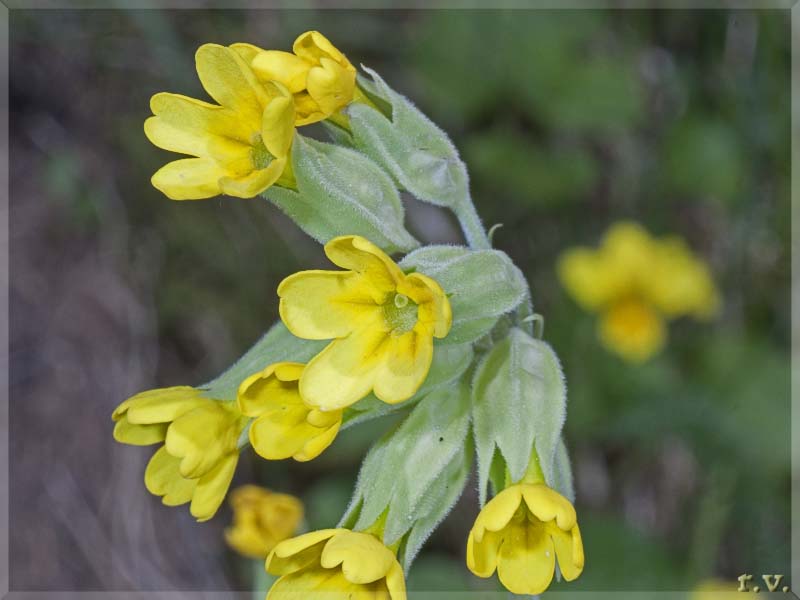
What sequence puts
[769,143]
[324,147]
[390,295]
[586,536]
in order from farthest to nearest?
[769,143] < [586,536] < [324,147] < [390,295]

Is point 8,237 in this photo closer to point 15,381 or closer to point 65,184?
point 65,184

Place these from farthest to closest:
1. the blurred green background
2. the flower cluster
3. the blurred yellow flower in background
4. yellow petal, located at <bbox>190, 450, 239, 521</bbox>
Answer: the blurred yellow flower in background < the blurred green background < yellow petal, located at <bbox>190, 450, 239, 521</bbox> < the flower cluster

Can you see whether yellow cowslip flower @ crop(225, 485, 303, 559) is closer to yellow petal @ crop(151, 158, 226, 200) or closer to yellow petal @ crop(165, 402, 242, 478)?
yellow petal @ crop(165, 402, 242, 478)

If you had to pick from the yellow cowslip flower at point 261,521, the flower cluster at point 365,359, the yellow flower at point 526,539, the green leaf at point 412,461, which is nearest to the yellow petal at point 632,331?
the yellow cowslip flower at point 261,521

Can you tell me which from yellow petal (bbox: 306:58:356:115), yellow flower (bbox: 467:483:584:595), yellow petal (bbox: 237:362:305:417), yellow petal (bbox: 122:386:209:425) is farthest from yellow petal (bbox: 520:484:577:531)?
yellow petal (bbox: 306:58:356:115)

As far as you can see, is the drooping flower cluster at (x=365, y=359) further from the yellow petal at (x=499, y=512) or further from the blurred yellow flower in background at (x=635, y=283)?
the blurred yellow flower in background at (x=635, y=283)

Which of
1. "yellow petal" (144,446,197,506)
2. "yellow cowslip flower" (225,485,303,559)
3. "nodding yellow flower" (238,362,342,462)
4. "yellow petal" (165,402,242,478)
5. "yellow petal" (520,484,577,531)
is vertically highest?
"nodding yellow flower" (238,362,342,462)

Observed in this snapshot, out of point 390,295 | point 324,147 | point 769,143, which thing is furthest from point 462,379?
point 769,143
